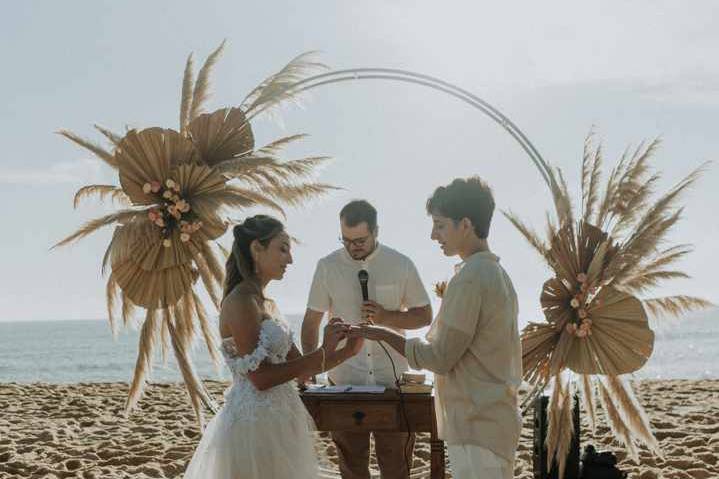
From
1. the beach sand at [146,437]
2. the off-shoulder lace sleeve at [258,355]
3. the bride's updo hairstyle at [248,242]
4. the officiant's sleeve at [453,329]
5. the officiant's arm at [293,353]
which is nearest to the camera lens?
the officiant's sleeve at [453,329]

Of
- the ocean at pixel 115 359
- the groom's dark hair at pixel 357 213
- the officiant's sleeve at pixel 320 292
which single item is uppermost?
the groom's dark hair at pixel 357 213

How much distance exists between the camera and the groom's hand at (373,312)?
427 cm

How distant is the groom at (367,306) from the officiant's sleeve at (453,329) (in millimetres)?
1183

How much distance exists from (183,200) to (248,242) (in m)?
1.08

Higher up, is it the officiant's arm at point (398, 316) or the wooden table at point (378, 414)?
the officiant's arm at point (398, 316)

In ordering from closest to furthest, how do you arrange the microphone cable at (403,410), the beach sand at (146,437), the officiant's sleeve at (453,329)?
the officiant's sleeve at (453,329)
the microphone cable at (403,410)
the beach sand at (146,437)

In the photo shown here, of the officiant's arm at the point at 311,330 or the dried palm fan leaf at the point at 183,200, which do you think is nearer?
the dried palm fan leaf at the point at 183,200

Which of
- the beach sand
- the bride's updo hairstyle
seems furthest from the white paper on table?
the bride's updo hairstyle

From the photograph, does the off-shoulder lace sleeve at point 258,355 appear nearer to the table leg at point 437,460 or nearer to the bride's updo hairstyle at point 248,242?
the bride's updo hairstyle at point 248,242

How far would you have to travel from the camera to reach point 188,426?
Answer: 8172mm

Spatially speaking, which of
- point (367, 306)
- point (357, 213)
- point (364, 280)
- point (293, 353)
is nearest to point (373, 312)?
point (367, 306)

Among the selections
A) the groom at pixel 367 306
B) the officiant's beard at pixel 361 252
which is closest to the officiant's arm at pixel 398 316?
the groom at pixel 367 306

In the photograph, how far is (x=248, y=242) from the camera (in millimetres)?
3457

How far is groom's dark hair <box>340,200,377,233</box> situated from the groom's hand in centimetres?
42
